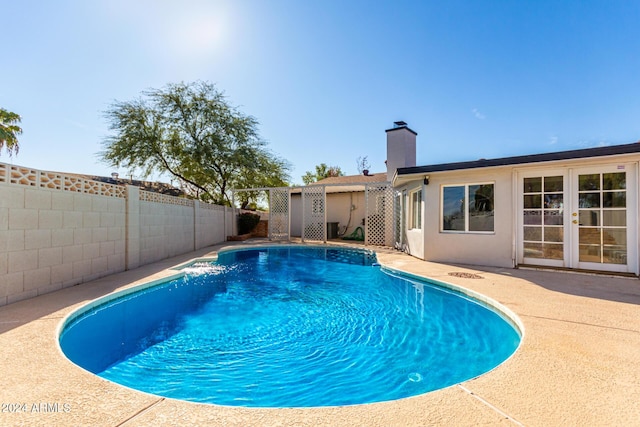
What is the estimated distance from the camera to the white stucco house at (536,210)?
7.12m

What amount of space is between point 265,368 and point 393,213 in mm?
11904

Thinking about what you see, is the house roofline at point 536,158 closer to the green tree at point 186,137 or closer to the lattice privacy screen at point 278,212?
the lattice privacy screen at point 278,212

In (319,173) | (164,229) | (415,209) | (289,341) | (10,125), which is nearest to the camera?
(289,341)

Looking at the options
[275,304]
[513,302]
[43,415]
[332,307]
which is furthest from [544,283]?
[43,415]

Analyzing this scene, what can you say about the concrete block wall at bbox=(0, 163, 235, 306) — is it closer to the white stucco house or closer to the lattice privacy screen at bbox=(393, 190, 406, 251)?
the white stucco house

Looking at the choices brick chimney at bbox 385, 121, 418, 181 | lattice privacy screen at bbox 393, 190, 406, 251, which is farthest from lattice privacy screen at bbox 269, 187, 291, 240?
lattice privacy screen at bbox 393, 190, 406, 251

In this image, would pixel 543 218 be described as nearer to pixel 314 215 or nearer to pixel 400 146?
pixel 400 146

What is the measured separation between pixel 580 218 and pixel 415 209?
502cm

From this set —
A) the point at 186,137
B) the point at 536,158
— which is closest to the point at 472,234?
the point at 536,158

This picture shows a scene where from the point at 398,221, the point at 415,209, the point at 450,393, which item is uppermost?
the point at 415,209

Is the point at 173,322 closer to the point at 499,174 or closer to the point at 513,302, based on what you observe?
the point at 513,302

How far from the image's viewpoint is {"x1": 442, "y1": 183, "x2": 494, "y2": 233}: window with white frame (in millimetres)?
8753

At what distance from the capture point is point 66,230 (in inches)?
243

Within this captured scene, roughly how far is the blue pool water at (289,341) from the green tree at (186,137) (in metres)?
12.6
